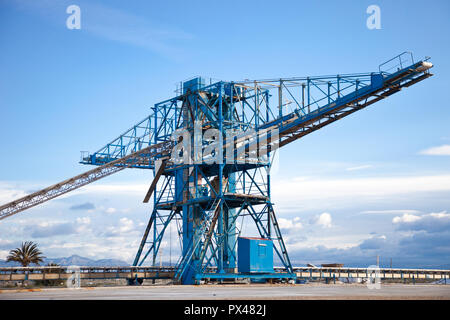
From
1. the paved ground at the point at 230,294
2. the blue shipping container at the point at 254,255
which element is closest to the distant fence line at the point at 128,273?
the blue shipping container at the point at 254,255

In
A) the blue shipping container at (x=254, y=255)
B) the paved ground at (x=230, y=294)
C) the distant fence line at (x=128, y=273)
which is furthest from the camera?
the blue shipping container at (x=254, y=255)

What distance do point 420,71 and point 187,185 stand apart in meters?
27.6

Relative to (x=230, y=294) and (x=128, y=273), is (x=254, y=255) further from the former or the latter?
(x=230, y=294)

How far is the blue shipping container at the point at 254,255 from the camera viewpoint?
53156 millimetres

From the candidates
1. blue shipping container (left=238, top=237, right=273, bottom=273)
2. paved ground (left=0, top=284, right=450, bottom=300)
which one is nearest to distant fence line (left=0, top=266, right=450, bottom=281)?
blue shipping container (left=238, top=237, right=273, bottom=273)

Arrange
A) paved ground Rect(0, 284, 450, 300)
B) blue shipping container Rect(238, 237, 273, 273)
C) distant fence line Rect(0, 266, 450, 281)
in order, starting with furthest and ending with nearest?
1. blue shipping container Rect(238, 237, 273, 273)
2. distant fence line Rect(0, 266, 450, 281)
3. paved ground Rect(0, 284, 450, 300)

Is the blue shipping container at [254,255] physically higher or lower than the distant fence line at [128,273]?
higher

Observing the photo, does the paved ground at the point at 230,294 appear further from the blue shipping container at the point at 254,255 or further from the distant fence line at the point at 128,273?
the blue shipping container at the point at 254,255

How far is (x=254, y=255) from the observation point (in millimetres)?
53500

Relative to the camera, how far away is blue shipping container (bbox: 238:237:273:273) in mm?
53156

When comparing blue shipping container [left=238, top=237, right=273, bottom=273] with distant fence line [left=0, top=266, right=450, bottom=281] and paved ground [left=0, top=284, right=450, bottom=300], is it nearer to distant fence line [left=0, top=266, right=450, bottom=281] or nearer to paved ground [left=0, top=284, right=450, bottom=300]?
distant fence line [left=0, top=266, right=450, bottom=281]

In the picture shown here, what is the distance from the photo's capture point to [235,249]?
5912 centimetres

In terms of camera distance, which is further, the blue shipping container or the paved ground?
the blue shipping container

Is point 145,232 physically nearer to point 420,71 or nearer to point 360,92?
point 360,92
